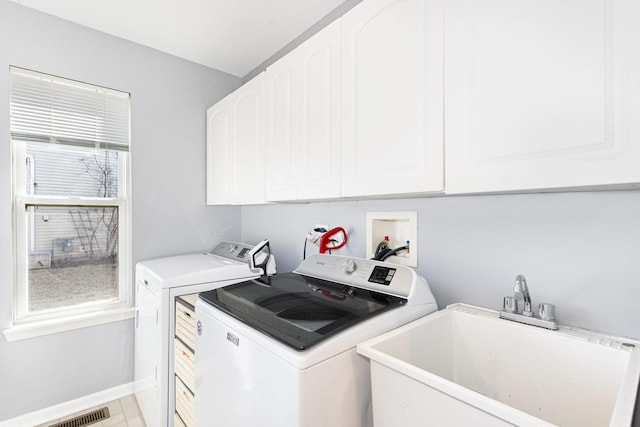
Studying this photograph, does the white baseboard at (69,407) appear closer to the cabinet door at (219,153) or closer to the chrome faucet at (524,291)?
the cabinet door at (219,153)

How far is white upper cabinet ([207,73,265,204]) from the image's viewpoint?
1.83 metres

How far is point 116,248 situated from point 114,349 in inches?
28.4

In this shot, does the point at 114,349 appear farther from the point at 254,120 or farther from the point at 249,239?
the point at 254,120

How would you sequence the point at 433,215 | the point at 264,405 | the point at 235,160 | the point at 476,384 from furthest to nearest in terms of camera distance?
the point at 235,160, the point at 433,215, the point at 476,384, the point at 264,405

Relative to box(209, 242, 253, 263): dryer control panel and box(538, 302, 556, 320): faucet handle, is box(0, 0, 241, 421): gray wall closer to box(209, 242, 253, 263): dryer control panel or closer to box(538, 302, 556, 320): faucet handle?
box(209, 242, 253, 263): dryer control panel

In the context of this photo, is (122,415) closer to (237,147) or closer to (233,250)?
(233,250)

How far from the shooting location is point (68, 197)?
2000 millimetres

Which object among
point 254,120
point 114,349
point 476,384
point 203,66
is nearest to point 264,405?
point 476,384

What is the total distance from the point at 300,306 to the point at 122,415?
1.77 meters

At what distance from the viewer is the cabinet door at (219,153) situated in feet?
7.13

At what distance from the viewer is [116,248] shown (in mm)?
2199

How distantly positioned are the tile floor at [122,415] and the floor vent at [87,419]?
0.03m

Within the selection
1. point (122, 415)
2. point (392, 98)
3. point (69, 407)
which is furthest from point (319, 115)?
point (69, 407)

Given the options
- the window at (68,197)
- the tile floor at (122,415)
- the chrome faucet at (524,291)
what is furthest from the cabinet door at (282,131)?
the tile floor at (122,415)
